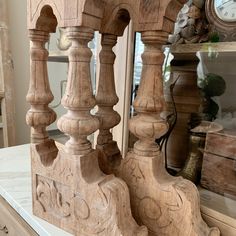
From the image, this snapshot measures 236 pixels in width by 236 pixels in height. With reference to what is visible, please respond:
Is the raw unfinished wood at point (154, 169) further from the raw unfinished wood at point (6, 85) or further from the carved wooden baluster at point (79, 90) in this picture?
the raw unfinished wood at point (6, 85)

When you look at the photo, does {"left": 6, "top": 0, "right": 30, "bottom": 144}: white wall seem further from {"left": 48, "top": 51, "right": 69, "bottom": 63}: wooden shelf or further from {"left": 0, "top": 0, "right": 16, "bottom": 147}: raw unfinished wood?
{"left": 48, "top": 51, "right": 69, "bottom": 63}: wooden shelf

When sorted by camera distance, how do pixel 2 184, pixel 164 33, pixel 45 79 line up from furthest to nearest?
pixel 2 184, pixel 45 79, pixel 164 33

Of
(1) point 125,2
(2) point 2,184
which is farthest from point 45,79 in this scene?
(2) point 2,184

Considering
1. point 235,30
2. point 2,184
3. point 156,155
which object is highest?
point 235,30

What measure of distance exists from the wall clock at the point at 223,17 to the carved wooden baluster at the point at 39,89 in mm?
328

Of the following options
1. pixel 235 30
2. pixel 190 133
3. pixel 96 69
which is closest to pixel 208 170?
pixel 190 133

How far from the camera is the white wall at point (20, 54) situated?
1648mm

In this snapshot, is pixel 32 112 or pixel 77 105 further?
pixel 32 112

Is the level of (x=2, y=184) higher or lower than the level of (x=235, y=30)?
lower

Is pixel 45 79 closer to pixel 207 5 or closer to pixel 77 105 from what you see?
pixel 77 105

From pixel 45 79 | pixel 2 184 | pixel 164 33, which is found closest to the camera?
pixel 164 33

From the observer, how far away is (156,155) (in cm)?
40

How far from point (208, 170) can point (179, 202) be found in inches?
6.2

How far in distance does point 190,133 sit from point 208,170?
0.09m
